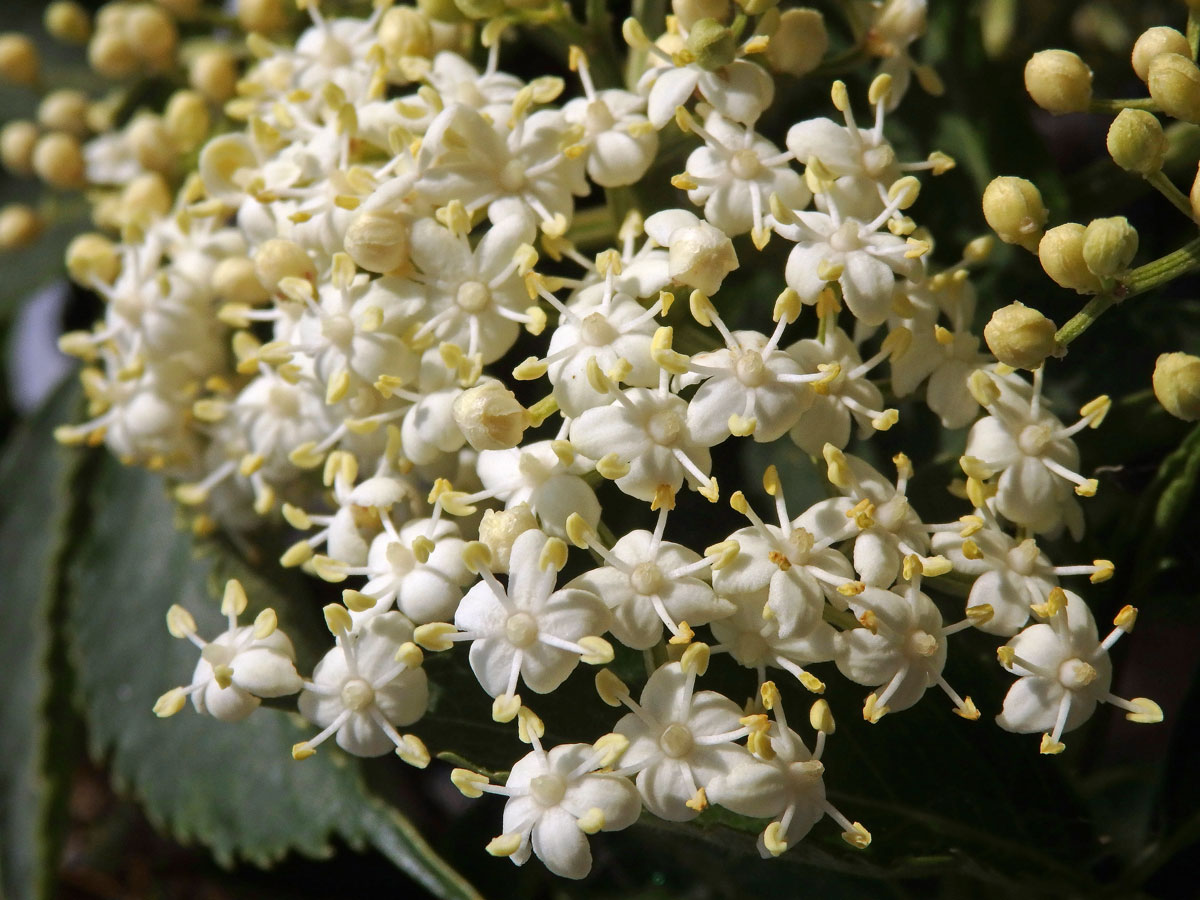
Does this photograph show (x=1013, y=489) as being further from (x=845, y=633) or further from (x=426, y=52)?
(x=426, y=52)

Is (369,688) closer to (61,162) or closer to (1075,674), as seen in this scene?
(1075,674)

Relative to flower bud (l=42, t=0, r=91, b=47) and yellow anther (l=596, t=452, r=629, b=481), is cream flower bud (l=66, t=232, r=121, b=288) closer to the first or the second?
flower bud (l=42, t=0, r=91, b=47)

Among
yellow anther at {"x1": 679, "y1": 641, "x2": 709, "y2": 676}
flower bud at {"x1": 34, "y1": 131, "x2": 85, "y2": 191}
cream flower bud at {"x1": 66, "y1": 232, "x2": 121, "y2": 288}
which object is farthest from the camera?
flower bud at {"x1": 34, "y1": 131, "x2": 85, "y2": 191}

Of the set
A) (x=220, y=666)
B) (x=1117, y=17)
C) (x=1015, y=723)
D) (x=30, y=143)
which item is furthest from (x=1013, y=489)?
(x=30, y=143)

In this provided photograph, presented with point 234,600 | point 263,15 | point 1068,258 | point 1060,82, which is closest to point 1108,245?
point 1068,258

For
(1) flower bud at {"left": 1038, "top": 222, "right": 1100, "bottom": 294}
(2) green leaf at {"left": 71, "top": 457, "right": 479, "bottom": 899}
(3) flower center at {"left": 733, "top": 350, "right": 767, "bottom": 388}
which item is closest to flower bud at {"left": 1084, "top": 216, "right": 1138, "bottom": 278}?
(1) flower bud at {"left": 1038, "top": 222, "right": 1100, "bottom": 294}
